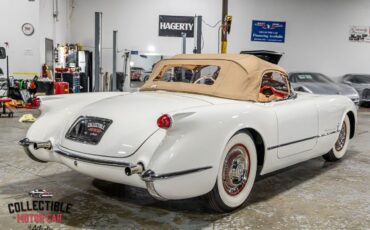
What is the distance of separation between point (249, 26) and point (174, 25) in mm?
2964

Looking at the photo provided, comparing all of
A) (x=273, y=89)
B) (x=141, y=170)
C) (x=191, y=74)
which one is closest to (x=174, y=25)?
(x=191, y=74)

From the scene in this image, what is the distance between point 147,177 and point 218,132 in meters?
0.66

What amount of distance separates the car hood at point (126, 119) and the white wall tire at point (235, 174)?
1.41ft

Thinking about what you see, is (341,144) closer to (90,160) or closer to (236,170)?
(236,170)

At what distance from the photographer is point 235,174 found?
10.9 feet

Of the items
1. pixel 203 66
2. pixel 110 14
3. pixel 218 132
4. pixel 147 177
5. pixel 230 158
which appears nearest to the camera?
pixel 147 177

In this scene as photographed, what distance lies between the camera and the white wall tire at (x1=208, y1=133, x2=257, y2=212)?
10.4 feet

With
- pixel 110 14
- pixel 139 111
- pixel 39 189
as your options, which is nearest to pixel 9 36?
pixel 110 14

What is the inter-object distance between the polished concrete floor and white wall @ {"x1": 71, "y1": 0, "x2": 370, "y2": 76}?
11.5 meters

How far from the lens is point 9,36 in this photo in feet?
39.5

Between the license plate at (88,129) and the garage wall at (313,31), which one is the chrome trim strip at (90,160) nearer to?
the license plate at (88,129)

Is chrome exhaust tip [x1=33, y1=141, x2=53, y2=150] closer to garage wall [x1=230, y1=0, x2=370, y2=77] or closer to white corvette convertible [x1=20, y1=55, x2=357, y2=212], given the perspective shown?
white corvette convertible [x1=20, y1=55, x2=357, y2=212]

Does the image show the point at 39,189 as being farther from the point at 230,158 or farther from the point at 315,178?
the point at 315,178

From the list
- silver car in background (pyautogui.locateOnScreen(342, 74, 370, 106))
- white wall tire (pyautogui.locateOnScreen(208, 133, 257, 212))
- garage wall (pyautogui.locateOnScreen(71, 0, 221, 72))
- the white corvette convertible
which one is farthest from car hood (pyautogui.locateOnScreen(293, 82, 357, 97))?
white wall tire (pyautogui.locateOnScreen(208, 133, 257, 212))
